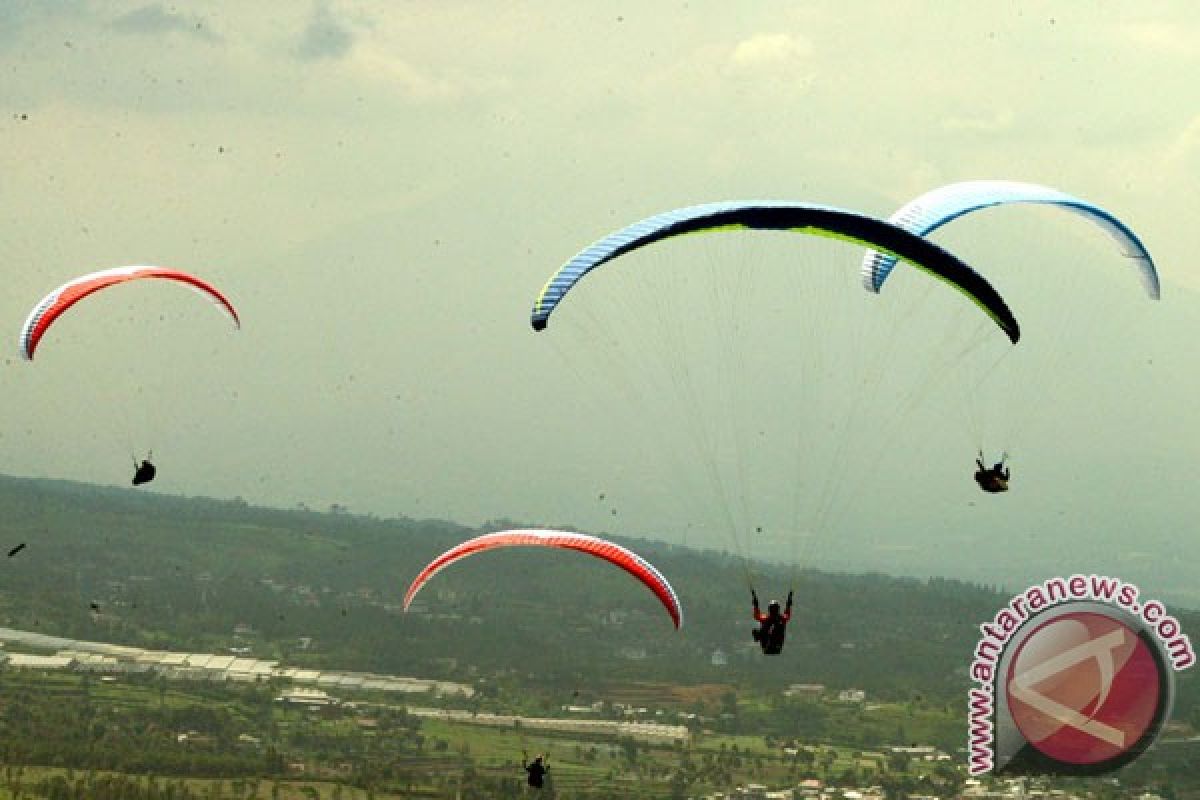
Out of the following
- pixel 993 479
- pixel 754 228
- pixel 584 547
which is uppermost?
pixel 754 228

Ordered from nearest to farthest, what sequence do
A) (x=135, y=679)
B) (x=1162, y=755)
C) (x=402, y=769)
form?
(x=402, y=769)
(x=1162, y=755)
(x=135, y=679)

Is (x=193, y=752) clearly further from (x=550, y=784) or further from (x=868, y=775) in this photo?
(x=868, y=775)

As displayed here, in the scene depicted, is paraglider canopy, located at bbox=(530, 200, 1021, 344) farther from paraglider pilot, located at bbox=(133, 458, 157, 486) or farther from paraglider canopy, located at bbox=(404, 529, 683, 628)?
paraglider pilot, located at bbox=(133, 458, 157, 486)

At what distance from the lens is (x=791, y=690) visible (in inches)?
6565

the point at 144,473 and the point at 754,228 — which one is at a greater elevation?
the point at 754,228

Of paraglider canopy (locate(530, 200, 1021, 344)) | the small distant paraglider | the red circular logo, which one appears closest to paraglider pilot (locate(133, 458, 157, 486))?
the small distant paraglider

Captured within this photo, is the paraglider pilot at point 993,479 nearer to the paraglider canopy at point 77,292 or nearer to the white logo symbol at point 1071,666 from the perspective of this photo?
the paraglider canopy at point 77,292

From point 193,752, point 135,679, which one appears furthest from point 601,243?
point 135,679

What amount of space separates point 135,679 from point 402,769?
43337 millimetres

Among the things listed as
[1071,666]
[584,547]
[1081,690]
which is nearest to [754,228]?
[584,547]

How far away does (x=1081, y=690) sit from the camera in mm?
147750

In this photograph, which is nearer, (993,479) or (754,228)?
(754,228)

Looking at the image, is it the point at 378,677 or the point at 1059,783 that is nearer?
the point at 1059,783

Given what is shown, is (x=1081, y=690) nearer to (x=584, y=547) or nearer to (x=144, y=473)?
(x=144, y=473)
